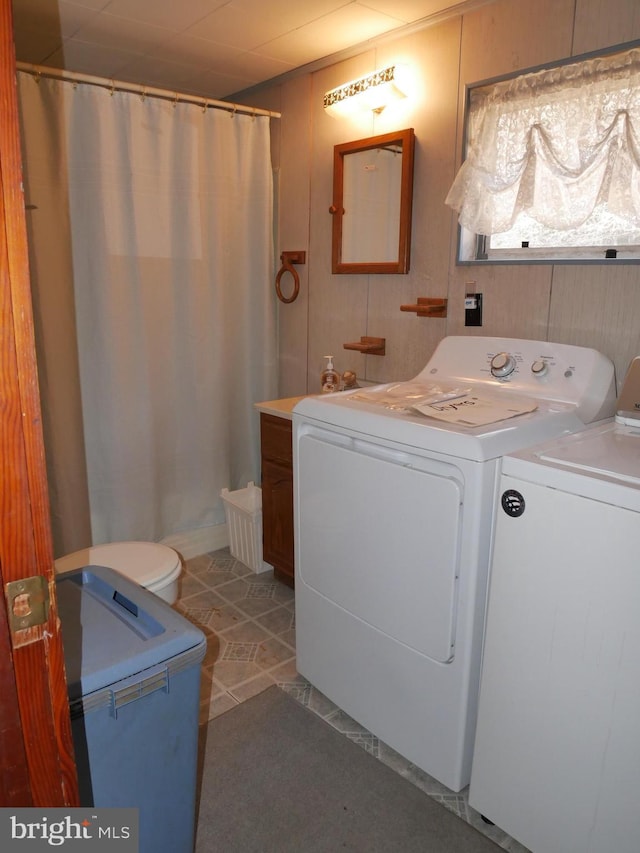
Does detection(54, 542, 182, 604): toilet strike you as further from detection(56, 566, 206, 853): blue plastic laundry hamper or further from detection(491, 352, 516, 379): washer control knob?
detection(491, 352, 516, 379): washer control knob

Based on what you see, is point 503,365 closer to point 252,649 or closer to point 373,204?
point 373,204

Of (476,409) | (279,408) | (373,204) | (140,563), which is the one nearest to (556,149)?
(373,204)

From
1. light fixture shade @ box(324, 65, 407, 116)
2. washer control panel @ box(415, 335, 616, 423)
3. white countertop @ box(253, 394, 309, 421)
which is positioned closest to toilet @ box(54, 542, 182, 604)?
white countertop @ box(253, 394, 309, 421)

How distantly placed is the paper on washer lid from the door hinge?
1081 mm

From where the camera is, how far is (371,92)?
2.35 m

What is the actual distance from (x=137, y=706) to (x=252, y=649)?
1.26m

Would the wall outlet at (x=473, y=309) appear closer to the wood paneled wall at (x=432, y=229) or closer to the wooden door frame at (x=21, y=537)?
the wood paneled wall at (x=432, y=229)

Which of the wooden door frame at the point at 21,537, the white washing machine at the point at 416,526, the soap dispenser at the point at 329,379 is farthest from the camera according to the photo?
the soap dispenser at the point at 329,379

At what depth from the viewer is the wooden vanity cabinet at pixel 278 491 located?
8.11ft

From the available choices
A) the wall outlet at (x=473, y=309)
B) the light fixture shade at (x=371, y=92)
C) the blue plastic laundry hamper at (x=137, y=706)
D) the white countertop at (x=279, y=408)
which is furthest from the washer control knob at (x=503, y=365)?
the blue plastic laundry hamper at (x=137, y=706)

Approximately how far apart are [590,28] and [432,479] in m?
1.44

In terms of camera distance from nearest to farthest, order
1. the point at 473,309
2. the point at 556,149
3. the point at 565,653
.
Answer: the point at 565,653
the point at 556,149
the point at 473,309

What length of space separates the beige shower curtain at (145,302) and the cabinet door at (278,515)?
46 centimetres

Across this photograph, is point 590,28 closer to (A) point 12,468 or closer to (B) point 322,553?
(B) point 322,553
